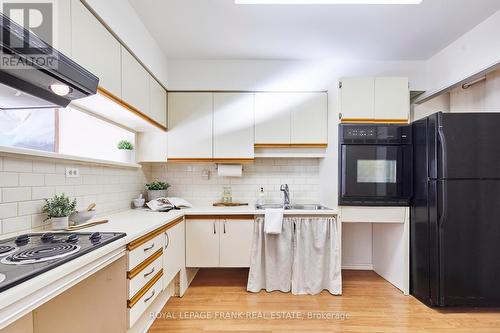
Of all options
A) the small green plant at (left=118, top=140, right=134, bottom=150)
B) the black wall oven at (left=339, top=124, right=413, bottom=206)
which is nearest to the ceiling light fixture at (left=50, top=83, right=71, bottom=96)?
the small green plant at (left=118, top=140, right=134, bottom=150)

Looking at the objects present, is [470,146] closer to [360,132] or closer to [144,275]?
[360,132]

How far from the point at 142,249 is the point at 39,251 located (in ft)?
2.00

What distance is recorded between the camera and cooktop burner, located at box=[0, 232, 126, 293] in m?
0.90

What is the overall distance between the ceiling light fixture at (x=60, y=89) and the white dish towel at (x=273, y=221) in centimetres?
189

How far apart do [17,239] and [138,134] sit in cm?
188

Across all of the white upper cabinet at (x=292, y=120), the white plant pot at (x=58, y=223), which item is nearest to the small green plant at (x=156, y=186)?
the white upper cabinet at (x=292, y=120)

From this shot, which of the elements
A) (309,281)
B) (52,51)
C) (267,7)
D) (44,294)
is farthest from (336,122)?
(44,294)

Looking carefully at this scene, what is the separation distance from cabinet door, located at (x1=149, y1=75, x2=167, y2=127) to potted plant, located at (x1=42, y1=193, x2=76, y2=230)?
1.13 m

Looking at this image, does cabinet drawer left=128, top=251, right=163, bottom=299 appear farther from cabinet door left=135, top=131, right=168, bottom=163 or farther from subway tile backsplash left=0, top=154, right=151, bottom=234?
cabinet door left=135, top=131, right=168, bottom=163

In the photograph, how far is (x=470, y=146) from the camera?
2262 millimetres

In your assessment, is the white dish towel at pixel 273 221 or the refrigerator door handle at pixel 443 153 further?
the white dish towel at pixel 273 221

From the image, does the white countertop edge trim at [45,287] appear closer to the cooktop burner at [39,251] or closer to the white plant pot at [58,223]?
the cooktop burner at [39,251]

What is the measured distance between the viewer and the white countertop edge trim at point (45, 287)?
778 millimetres

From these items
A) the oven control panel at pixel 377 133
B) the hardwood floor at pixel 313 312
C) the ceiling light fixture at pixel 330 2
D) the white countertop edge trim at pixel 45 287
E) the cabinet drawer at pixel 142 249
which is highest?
the ceiling light fixture at pixel 330 2
